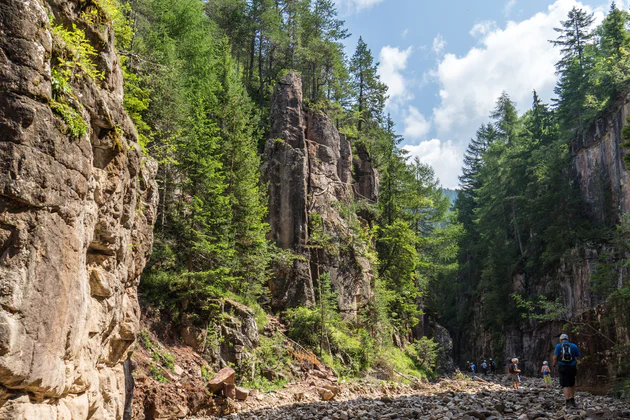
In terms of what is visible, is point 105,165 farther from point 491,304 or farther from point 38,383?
point 491,304

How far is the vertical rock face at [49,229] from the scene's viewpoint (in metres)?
5.27

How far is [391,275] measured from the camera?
111 ft

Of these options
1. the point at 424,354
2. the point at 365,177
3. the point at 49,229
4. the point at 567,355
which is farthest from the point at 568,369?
the point at 365,177

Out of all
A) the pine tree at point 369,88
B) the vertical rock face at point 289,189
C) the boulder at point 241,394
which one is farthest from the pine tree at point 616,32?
the boulder at point 241,394

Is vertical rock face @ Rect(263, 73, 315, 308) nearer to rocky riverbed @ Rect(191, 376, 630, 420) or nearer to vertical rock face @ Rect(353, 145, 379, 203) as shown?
rocky riverbed @ Rect(191, 376, 630, 420)

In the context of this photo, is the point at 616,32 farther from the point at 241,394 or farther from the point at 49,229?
the point at 49,229

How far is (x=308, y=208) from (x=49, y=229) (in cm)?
2132

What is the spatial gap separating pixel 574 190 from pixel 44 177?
136 ft

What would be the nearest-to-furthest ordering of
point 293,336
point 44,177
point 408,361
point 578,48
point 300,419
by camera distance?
1. point 44,177
2. point 300,419
3. point 293,336
4. point 408,361
5. point 578,48

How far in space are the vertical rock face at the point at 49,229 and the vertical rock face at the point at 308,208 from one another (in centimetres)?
1589

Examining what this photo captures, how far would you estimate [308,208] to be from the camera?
2689 centimetres

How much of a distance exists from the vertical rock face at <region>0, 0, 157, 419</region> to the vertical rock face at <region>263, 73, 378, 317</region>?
625 inches

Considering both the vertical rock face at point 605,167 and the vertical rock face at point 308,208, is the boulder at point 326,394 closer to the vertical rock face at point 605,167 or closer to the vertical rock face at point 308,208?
the vertical rock face at point 308,208

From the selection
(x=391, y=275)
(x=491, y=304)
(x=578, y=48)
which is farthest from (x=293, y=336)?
(x=578, y=48)
